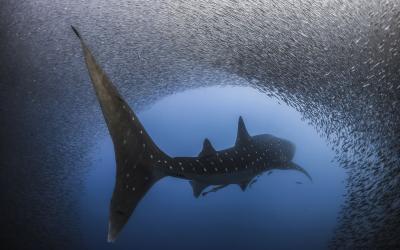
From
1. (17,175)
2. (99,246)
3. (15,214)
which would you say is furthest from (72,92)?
(99,246)

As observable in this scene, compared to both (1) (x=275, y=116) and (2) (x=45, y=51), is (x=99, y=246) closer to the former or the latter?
(2) (x=45, y=51)

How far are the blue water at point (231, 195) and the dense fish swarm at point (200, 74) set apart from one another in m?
0.23

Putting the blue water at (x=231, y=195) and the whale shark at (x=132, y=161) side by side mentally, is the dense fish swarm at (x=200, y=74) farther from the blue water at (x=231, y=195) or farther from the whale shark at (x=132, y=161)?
the whale shark at (x=132, y=161)

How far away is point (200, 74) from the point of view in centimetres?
602

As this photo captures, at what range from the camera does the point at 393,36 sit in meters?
4.32

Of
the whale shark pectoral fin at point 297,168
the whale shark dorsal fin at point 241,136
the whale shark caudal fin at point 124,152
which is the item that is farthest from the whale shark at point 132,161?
the whale shark pectoral fin at point 297,168

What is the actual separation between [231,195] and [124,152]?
3.77 metres

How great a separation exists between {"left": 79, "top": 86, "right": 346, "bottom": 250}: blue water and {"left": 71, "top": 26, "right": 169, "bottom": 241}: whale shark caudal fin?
304 cm

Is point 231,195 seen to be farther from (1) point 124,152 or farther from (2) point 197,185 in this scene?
(1) point 124,152

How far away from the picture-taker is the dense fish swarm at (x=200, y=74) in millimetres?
4746

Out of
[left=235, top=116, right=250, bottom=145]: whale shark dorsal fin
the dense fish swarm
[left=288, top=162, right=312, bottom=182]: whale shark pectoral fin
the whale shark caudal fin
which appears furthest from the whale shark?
the dense fish swarm

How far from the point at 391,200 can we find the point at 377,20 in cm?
239

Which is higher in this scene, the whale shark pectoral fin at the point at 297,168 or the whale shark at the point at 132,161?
the whale shark pectoral fin at the point at 297,168

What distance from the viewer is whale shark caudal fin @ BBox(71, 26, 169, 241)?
7.23ft
